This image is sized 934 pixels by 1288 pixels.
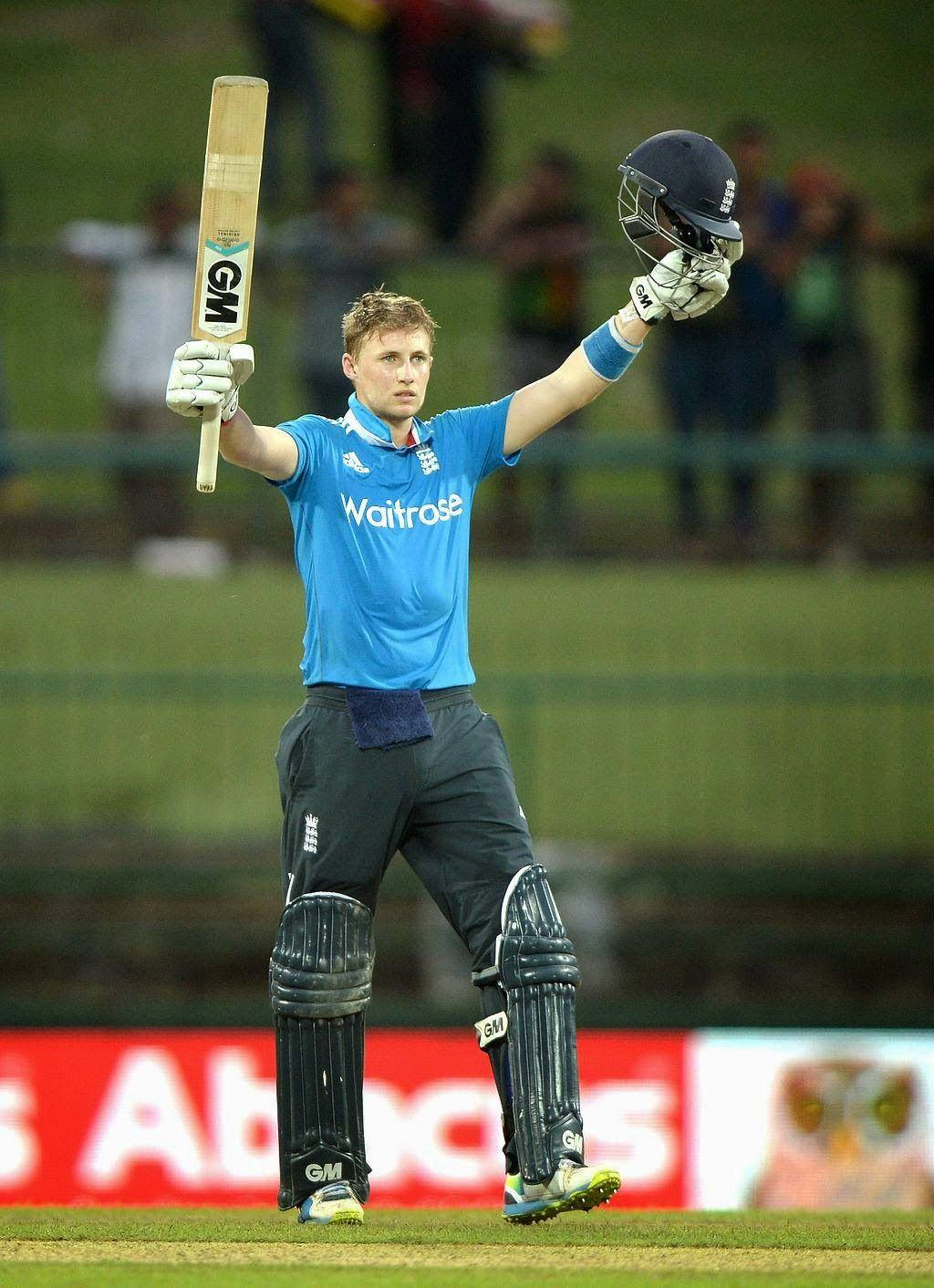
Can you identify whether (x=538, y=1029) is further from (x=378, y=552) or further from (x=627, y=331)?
(x=627, y=331)

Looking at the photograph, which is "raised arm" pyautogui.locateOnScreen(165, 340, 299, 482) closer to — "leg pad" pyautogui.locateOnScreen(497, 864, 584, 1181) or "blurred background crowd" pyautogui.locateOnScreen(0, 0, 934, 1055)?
"leg pad" pyautogui.locateOnScreen(497, 864, 584, 1181)

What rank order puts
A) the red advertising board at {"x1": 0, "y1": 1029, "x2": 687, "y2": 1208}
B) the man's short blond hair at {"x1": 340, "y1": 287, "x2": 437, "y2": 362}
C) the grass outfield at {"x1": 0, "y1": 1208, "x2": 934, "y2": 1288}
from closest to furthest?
the grass outfield at {"x1": 0, "y1": 1208, "x2": 934, "y2": 1288}, the man's short blond hair at {"x1": 340, "y1": 287, "x2": 437, "y2": 362}, the red advertising board at {"x1": 0, "y1": 1029, "x2": 687, "y2": 1208}

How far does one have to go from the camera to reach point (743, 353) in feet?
39.7

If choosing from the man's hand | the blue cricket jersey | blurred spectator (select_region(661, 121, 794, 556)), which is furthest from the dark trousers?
blurred spectator (select_region(661, 121, 794, 556))

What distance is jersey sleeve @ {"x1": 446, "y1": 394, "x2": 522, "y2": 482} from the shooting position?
17.8 ft

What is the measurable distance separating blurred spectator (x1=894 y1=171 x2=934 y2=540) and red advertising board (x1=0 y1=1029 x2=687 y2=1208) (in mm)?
4929

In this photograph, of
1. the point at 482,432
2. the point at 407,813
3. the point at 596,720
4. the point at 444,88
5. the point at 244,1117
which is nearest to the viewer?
the point at 407,813

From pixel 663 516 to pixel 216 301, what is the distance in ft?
25.2

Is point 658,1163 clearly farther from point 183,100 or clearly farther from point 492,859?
point 183,100

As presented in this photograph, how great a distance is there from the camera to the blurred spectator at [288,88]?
619 inches

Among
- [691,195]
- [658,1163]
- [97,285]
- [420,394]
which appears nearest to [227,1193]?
[658,1163]

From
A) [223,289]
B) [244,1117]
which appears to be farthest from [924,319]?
[223,289]

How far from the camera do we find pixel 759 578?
12.3 metres

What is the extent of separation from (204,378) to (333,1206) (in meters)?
2.15
